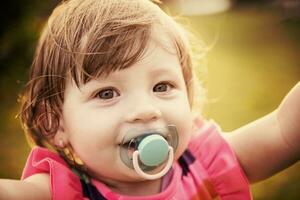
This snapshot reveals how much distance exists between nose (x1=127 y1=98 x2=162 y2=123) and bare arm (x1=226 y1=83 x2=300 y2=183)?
Result: 187mm

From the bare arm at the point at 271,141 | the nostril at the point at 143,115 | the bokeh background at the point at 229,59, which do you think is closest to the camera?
the nostril at the point at 143,115

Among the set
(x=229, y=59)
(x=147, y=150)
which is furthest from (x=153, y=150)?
(x=229, y=59)

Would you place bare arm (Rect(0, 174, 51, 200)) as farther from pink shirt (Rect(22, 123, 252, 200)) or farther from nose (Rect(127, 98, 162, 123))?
nose (Rect(127, 98, 162, 123))

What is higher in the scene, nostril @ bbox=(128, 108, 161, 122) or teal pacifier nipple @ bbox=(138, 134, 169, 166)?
nostril @ bbox=(128, 108, 161, 122)

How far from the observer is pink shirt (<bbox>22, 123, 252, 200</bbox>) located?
859 millimetres

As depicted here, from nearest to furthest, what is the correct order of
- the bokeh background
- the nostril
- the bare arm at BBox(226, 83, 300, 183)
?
the nostril
the bare arm at BBox(226, 83, 300, 183)
the bokeh background

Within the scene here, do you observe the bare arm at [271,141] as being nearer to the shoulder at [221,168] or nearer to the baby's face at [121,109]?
the shoulder at [221,168]

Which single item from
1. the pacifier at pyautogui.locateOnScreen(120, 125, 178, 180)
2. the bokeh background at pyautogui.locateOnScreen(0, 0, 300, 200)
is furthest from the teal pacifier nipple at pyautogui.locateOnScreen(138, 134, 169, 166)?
the bokeh background at pyautogui.locateOnScreen(0, 0, 300, 200)

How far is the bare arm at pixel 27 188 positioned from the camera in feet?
2.55

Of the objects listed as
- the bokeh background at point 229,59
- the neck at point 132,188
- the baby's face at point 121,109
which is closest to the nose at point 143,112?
the baby's face at point 121,109

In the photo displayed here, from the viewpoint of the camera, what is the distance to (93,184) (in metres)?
0.88

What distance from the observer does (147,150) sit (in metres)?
0.78

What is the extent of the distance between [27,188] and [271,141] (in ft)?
1.12

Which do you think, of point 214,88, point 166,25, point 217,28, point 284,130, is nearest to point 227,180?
point 284,130
